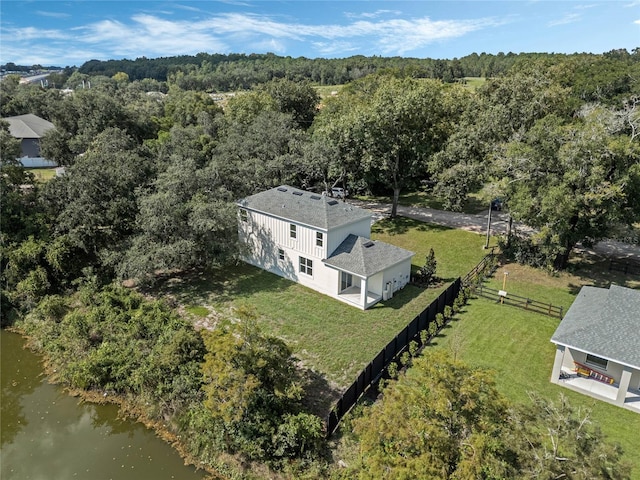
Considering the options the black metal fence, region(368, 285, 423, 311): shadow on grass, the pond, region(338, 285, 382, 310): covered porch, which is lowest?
the pond

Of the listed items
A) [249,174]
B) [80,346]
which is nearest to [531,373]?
Result: [80,346]

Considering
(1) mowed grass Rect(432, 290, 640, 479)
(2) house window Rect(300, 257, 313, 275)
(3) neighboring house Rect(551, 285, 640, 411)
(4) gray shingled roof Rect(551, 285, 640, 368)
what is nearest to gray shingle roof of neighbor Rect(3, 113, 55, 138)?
(2) house window Rect(300, 257, 313, 275)

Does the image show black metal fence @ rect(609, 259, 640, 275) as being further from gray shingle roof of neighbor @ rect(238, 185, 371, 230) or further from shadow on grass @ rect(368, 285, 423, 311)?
gray shingle roof of neighbor @ rect(238, 185, 371, 230)

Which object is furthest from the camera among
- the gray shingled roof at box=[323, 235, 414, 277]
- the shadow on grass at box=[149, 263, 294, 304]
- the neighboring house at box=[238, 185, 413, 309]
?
the shadow on grass at box=[149, 263, 294, 304]

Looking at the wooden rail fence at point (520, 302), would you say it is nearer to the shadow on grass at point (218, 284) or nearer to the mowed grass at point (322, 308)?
the mowed grass at point (322, 308)

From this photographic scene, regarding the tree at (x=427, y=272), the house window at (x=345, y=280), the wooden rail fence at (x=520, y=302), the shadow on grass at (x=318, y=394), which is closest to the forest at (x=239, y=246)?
the shadow on grass at (x=318, y=394)

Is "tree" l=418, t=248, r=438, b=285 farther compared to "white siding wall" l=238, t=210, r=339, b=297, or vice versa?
"tree" l=418, t=248, r=438, b=285
